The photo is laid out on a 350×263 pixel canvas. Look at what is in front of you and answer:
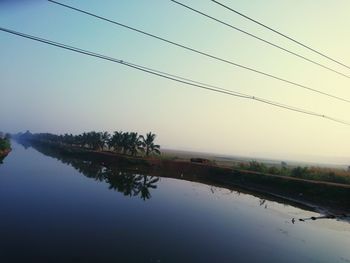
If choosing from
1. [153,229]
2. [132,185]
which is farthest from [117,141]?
[153,229]

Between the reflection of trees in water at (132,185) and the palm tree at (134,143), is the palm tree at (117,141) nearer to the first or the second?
the palm tree at (134,143)

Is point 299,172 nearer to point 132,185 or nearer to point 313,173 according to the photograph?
point 313,173

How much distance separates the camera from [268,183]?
37.0 metres

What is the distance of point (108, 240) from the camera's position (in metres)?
14.5

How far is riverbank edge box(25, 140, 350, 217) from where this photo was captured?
28047 mm

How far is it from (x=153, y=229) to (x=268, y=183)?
22.7 metres

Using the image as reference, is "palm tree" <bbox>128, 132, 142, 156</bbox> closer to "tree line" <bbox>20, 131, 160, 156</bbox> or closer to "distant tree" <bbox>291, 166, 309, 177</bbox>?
"tree line" <bbox>20, 131, 160, 156</bbox>

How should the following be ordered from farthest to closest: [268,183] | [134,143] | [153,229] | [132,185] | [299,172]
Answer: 1. [134,143]
2. [299,172]
3. [268,183]
4. [132,185]
5. [153,229]

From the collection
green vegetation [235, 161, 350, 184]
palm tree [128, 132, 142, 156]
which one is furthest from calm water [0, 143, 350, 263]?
palm tree [128, 132, 142, 156]

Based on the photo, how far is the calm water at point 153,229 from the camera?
13.1m

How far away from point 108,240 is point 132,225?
3276 mm

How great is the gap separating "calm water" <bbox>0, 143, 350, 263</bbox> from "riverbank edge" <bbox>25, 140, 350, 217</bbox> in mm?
3777

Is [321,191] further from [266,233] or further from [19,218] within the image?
[19,218]

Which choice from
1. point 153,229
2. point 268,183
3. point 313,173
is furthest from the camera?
point 313,173
